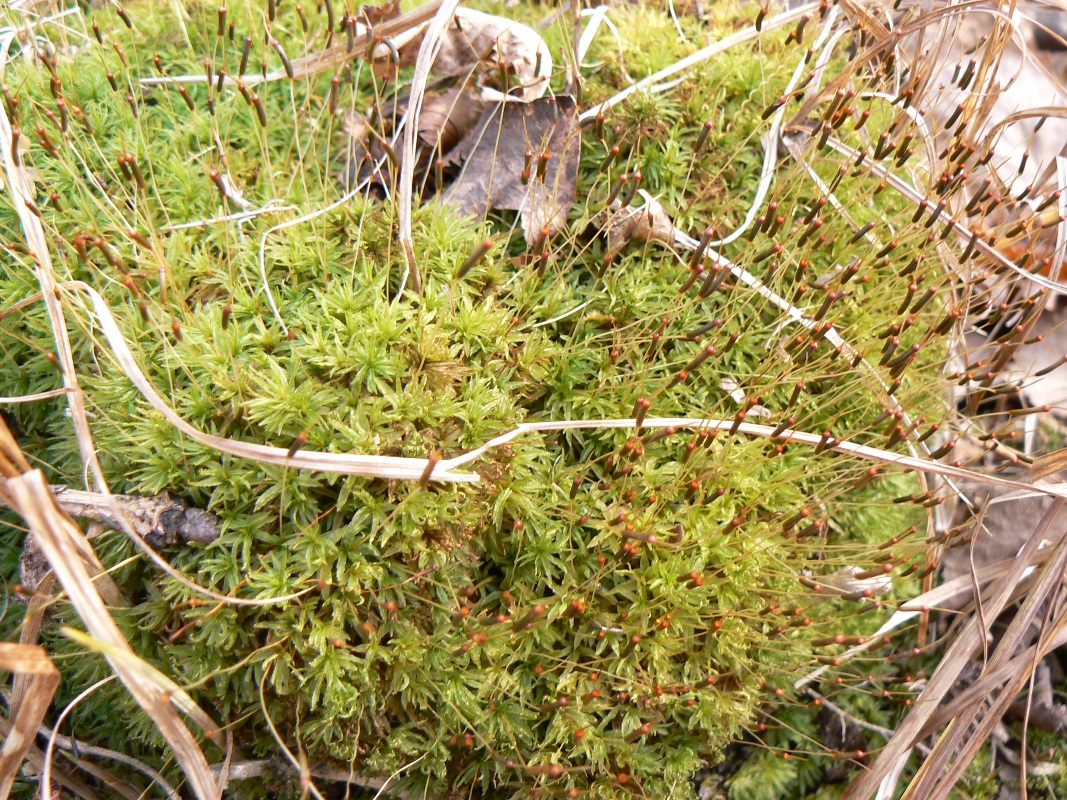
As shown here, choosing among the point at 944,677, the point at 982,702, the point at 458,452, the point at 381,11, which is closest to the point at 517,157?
the point at 381,11

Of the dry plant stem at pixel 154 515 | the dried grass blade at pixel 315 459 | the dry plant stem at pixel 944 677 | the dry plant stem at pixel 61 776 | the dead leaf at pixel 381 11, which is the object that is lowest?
the dry plant stem at pixel 61 776

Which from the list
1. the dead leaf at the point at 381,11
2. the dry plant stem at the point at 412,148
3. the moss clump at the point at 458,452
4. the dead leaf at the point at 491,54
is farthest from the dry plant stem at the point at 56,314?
the dead leaf at the point at 491,54

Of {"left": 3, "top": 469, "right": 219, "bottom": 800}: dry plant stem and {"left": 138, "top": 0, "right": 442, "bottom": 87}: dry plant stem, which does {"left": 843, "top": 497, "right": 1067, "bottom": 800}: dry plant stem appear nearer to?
{"left": 3, "top": 469, "right": 219, "bottom": 800}: dry plant stem

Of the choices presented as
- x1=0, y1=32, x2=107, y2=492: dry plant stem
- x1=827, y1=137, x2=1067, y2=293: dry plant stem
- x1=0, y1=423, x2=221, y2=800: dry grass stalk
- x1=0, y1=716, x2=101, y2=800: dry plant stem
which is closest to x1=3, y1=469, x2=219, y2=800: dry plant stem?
x1=0, y1=423, x2=221, y2=800: dry grass stalk

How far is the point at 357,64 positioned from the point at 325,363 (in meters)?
1.38

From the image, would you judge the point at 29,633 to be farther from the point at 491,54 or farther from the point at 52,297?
the point at 491,54

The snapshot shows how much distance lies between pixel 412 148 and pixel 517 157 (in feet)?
1.82

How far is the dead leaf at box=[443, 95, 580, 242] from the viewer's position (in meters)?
2.54

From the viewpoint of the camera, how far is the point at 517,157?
2.58 m

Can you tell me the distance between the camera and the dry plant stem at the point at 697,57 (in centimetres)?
260

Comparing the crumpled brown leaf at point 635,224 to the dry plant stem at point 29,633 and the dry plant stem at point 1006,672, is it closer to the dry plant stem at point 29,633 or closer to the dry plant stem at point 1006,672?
the dry plant stem at point 1006,672

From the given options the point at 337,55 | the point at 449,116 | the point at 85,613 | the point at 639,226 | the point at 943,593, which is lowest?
the point at 943,593

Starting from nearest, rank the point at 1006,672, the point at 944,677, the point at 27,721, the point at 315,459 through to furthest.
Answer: the point at 27,721 → the point at 315,459 → the point at 1006,672 → the point at 944,677

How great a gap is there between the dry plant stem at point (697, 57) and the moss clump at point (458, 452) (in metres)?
0.07
